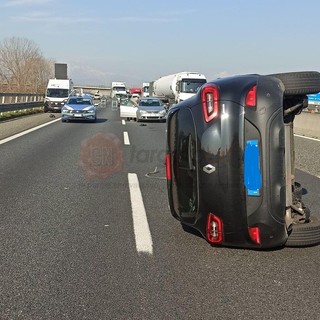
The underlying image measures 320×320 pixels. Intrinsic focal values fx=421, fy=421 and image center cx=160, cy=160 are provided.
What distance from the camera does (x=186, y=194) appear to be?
13.5ft

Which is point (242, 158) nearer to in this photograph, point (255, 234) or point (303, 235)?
point (255, 234)

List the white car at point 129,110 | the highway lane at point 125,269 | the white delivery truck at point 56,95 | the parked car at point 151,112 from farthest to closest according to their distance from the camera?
the white delivery truck at point 56,95
the white car at point 129,110
the parked car at point 151,112
the highway lane at point 125,269

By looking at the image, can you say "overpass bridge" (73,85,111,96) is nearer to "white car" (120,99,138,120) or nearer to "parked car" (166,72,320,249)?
"white car" (120,99,138,120)

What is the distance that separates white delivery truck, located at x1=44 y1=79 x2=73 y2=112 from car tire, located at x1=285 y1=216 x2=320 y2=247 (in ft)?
101

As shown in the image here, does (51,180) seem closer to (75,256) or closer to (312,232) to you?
(75,256)

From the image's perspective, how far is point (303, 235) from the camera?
4.12 meters

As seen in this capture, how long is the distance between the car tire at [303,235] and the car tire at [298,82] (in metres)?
1.31

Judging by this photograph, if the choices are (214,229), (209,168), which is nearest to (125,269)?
(214,229)

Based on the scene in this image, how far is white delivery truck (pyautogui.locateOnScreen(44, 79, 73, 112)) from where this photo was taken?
33.3 metres

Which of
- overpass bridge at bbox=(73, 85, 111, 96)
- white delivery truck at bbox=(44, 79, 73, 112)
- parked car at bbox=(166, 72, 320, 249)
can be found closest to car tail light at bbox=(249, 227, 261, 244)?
parked car at bbox=(166, 72, 320, 249)

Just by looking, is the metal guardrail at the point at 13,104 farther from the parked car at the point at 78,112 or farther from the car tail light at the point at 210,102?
the car tail light at the point at 210,102

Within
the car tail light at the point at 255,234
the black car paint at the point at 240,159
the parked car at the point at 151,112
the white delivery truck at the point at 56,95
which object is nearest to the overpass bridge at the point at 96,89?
the white delivery truck at the point at 56,95

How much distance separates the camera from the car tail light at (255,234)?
3.66 metres

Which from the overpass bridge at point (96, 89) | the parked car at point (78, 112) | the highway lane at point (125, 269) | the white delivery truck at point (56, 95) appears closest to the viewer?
the highway lane at point (125, 269)
